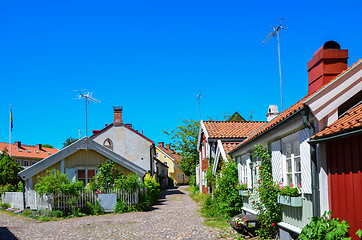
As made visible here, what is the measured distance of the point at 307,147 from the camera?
23.8 ft

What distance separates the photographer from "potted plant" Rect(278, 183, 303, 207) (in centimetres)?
767

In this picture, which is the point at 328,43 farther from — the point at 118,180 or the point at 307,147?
the point at 118,180

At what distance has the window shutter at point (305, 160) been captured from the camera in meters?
7.21

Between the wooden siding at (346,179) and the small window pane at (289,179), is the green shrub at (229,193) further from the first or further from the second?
the wooden siding at (346,179)

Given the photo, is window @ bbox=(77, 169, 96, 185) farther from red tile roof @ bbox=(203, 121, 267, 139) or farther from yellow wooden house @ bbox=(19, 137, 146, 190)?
red tile roof @ bbox=(203, 121, 267, 139)

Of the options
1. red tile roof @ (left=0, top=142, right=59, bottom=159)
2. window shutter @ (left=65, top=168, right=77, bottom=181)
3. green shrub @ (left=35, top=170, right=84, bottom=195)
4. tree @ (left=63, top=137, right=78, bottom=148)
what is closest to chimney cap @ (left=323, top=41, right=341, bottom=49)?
green shrub @ (left=35, top=170, right=84, bottom=195)

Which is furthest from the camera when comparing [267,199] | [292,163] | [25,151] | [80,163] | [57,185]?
[25,151]

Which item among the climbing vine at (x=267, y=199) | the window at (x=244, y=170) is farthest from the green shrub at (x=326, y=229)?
the window at (x=244, y=170)

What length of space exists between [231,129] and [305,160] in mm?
14840

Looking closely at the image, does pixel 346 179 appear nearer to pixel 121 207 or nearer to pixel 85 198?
pixel 121 207

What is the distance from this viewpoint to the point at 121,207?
763 inches

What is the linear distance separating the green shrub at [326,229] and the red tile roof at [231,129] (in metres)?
13.9

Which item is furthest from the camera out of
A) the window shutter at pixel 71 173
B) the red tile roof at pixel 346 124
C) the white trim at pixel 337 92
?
the window shutter at pixel 71 173

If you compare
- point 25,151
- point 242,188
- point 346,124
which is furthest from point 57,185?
point 25,151
